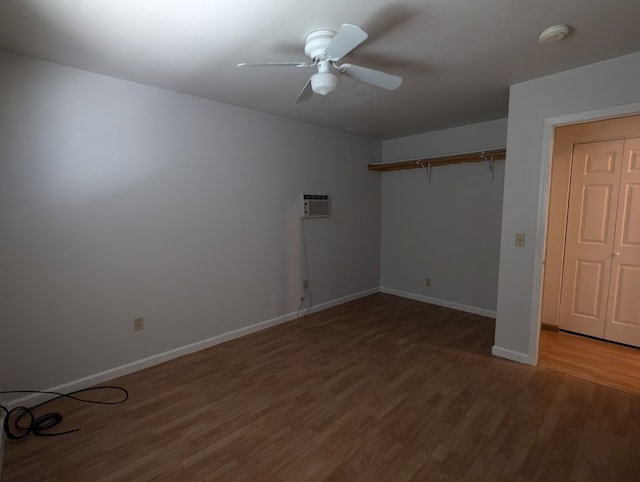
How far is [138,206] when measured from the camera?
101 inches

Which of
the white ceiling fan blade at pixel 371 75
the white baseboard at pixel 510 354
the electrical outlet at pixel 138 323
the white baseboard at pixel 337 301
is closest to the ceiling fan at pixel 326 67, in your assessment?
the white ceiling fan blade at pixel 371 75

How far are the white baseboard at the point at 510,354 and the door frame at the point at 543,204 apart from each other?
33 mm

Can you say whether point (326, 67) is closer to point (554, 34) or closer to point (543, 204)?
point (554, 34)

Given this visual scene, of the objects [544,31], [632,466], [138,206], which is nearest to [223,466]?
[138,206]

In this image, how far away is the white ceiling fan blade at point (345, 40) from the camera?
1413mm

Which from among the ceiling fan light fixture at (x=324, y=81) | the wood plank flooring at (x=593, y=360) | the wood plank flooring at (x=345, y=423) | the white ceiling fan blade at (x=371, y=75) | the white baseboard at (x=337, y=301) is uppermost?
the white ceiling fan blade at (x=371, y=75)

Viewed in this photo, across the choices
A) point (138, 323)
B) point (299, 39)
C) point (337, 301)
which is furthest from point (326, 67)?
point (337, 301)

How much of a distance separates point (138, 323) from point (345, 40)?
8.47 ft

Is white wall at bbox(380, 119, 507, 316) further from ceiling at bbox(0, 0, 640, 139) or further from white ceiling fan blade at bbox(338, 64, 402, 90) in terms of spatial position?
white ceiling fan blade at bbox(338, 64, 402, 90)

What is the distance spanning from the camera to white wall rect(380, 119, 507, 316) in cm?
380

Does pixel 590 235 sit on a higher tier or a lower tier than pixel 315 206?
lower

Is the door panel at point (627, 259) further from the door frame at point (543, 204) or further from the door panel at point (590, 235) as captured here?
the door frame at point (543, 204)

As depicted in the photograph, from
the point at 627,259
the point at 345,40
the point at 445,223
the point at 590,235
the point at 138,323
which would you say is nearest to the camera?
the point at 345,40

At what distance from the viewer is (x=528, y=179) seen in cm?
257
